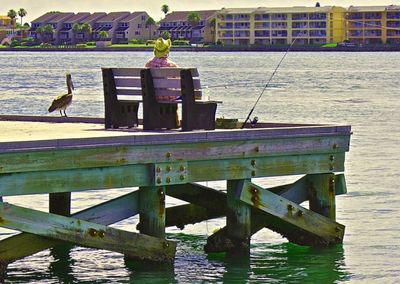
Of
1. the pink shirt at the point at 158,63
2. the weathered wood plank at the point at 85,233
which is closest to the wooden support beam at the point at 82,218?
the weathered wood plank at the point at 85,233

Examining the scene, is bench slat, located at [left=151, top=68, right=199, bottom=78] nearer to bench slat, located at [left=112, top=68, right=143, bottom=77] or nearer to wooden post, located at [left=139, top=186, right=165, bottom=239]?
bench slat, located at [left=112, top=68, right=143, bottom=77]

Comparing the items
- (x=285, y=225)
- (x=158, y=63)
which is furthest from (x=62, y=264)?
(x=158, y=63)

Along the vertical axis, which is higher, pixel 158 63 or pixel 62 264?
pixel 158 63

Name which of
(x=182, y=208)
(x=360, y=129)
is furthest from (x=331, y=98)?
(x=182, y=208)

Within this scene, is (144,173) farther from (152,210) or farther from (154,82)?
(154,82)

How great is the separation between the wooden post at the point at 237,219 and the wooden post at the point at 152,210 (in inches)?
40.2

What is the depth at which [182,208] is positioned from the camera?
766 inches

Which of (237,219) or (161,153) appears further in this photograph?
(237,219)

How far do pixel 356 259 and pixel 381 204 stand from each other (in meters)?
5.23

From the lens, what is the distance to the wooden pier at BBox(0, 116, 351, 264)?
51.2ft

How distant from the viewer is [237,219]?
1756cm

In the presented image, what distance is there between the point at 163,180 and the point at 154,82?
1.91 meters

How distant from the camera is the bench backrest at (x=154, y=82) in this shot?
17875 mm

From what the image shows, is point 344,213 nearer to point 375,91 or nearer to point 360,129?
point 360,129
